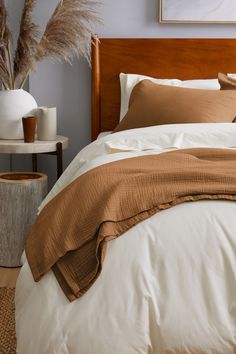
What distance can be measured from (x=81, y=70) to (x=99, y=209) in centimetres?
214

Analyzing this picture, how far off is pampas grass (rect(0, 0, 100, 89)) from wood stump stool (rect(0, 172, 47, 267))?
70 cm

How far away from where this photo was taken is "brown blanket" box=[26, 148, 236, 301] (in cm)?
162

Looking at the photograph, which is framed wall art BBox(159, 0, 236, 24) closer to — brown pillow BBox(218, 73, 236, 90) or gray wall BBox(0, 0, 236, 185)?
gray wall BBox(0, 0, 236, 185)

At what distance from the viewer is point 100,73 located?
361 centimetres

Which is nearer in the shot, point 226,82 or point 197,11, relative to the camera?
point 226,82

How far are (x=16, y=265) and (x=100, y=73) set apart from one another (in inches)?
49.1

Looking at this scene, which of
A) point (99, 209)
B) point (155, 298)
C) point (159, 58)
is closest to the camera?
point (155, 298)

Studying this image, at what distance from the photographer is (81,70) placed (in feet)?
12.1

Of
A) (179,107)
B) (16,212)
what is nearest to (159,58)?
(179,107)

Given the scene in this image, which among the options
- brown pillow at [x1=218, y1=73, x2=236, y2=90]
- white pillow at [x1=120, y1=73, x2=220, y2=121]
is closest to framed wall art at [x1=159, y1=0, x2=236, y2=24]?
white pillow at [x1=120, y1=73, x2=220, y2=121]

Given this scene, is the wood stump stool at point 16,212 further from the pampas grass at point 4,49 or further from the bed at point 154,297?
the bed at point 154,297

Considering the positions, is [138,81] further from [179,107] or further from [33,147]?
[33,147]

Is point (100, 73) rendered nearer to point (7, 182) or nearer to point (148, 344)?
point (7, 182)

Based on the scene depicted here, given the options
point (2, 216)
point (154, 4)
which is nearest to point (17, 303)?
point (2, 216)
